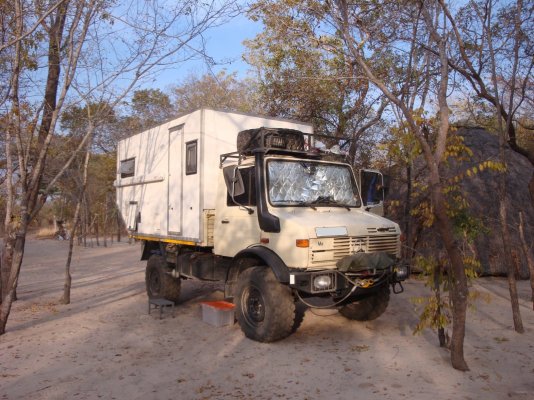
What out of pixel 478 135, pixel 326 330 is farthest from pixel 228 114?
pixel 478 135

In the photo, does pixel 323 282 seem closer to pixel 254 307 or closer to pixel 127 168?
pixel 254 307

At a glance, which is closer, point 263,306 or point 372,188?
point 263,306

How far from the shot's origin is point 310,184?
7195mm

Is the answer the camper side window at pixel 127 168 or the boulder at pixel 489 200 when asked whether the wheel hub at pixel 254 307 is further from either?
the boulder at pixel 489 200

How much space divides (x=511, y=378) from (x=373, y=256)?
2056 millimetres

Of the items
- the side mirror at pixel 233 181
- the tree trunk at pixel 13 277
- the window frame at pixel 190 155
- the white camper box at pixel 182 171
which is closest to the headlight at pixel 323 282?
the side mirror at pixel 233 181

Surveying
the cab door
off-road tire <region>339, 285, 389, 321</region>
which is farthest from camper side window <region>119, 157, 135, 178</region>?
off-road tire <region>339, 285, 389, 321</region>

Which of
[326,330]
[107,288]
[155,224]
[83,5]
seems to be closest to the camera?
[326,330]

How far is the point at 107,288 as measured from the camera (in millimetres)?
11977

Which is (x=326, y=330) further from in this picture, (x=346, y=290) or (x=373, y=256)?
(x=373, y=256)

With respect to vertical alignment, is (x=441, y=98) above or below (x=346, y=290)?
above

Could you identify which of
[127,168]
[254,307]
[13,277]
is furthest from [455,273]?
[127,168]

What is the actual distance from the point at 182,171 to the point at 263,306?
117 inches

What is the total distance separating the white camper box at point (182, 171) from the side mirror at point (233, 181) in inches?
37.5
